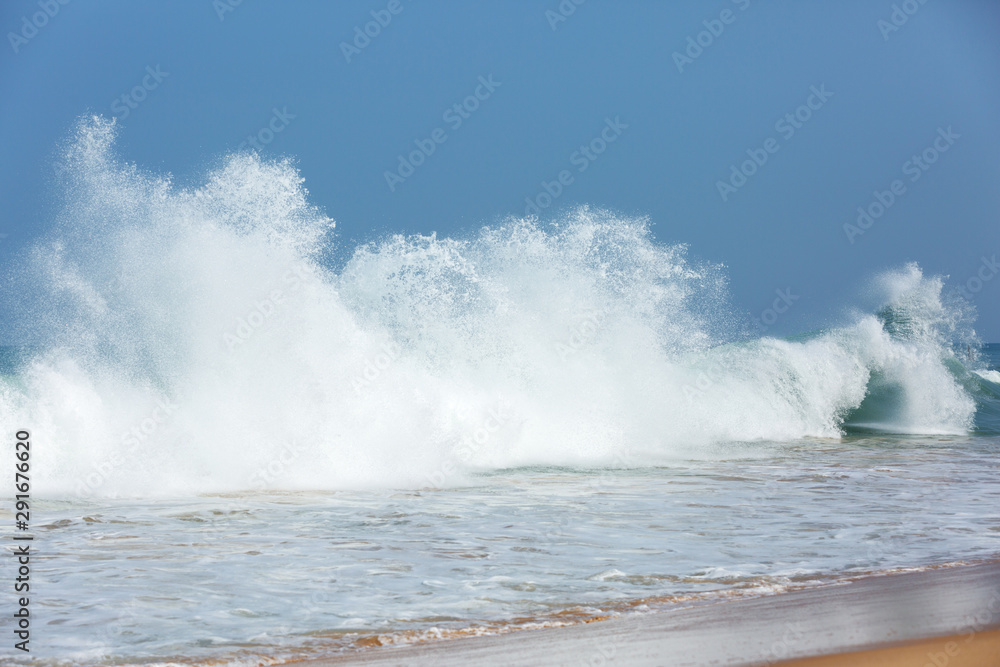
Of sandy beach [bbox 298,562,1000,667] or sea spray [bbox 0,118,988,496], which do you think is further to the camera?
sea spray [bbox 0,118,988,496]

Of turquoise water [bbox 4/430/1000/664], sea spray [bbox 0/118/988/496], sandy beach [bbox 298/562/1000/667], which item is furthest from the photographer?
sea spray [bbox 0/118/988/496]

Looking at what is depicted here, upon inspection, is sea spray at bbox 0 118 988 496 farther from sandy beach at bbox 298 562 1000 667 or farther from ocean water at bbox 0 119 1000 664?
sandy beach at bbox 298 562 1000 667

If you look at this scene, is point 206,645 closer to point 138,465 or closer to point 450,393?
point 138,465

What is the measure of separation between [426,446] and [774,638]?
230 inches

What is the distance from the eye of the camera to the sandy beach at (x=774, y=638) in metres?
3.38

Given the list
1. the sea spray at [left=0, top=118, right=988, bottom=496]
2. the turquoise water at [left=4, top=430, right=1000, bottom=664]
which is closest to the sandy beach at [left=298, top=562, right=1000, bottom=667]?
the turquoise water at [left=4, top=430, right=1000, bottom=664]

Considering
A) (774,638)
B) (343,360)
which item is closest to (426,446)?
(343,360)

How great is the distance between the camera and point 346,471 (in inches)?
337

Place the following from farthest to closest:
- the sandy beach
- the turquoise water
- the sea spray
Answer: the sea spray < the turquoise water < the sandy beach

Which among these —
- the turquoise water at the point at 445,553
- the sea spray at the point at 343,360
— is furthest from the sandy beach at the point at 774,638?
the sea spray at the point at 343,360

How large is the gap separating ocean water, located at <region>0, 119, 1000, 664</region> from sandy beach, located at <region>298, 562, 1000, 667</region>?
214mm

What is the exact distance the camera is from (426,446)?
9.10 m

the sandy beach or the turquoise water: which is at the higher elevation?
the turquoise water

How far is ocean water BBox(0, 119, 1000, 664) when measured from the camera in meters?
4.41
